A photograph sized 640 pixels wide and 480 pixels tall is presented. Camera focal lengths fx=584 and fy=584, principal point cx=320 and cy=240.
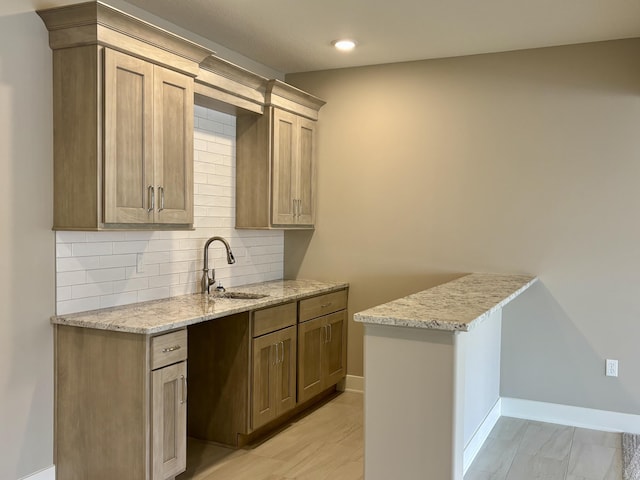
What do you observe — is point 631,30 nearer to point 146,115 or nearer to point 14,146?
point 146,115

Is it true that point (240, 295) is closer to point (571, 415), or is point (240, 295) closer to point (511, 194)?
point (511, 194)

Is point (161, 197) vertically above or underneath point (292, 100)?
underneath

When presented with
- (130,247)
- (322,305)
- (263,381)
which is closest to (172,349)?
(130,247)

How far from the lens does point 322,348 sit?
4387 millimetres

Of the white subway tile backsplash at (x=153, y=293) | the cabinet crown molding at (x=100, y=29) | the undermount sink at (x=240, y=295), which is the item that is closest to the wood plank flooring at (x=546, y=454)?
the undermount sink at (x=240, y=295)

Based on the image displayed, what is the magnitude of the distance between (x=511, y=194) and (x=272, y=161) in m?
1.75

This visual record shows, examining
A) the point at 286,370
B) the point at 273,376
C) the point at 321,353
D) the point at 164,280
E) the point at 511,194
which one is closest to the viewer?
the point at 164,280

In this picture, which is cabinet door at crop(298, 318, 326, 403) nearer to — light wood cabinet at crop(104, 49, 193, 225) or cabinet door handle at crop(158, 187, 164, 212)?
light wood cabinet at crop(104, 49, 193, 225)

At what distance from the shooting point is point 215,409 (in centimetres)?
363

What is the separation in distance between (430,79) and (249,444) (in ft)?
9.63

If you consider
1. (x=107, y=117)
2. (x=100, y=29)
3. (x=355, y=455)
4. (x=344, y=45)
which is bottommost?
(x=355, y=455)

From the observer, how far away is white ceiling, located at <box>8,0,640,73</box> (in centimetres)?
334

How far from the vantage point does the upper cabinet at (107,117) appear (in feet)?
9.14

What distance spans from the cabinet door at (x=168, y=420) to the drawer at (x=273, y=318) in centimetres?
72
